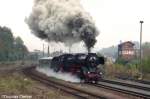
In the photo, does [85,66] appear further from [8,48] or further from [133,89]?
[8,48]

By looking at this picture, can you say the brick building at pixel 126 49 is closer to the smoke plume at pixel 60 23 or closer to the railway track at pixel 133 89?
the smoke plume at pixel 60 23

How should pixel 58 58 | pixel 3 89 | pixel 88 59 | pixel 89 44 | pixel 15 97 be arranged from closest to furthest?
pixel 15 97 < pixel 3 89 < pixel 88 59 < pixel 89 44 < pixel 58 58

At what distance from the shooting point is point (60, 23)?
38.7 m

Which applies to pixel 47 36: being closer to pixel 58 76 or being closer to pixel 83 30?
pixel 58 76

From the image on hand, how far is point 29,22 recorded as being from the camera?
4600 cm

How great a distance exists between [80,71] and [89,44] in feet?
11.9

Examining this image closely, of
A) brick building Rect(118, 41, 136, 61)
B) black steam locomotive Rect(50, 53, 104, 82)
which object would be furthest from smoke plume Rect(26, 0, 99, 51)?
brick building Rect(118, 41, 136, 61)

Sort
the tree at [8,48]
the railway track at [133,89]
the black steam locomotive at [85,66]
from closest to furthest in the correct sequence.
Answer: the railway track at [133,89] < the black steam locomotive at [85,66] < the tree at [8,48]

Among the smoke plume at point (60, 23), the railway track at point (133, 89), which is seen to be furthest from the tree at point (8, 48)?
the railway track at point (133, 89)

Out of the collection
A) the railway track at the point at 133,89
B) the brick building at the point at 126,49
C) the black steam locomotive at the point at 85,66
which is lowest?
the railway track at the point at 133,89

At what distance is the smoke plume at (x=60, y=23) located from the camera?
3381cm

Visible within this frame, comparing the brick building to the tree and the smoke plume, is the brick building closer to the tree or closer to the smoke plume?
the tree

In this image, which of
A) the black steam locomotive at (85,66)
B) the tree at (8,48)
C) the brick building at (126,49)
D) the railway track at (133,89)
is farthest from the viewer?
the tree at (8,48)

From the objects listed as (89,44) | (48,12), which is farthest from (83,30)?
(48,12)
